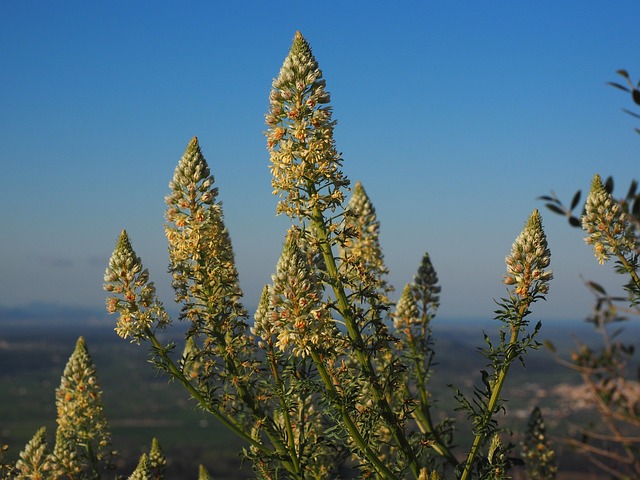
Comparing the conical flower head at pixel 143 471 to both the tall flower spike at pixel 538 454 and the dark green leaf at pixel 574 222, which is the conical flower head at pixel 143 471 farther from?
the dark green leaf at pixel 574 222

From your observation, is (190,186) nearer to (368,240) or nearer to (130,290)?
(130,290)

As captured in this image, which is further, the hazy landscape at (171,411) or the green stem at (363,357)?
the hazy landscape at (171,411)

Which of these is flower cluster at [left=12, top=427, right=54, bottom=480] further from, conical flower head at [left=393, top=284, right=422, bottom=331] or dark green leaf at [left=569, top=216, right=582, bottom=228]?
dark green leaf at [left=569, top=216, right=582, bottom=228]

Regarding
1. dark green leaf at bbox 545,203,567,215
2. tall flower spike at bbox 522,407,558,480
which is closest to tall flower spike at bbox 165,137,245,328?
dark green leaf at bbox 545,203,567,215

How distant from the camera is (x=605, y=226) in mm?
6941

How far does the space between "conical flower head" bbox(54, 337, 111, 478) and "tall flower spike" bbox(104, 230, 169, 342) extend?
1905mm

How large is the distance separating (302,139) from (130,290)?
7.10 ft

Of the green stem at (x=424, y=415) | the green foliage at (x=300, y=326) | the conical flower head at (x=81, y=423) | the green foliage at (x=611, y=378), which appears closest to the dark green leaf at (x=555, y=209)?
the green foliage at (x=611, y=378)

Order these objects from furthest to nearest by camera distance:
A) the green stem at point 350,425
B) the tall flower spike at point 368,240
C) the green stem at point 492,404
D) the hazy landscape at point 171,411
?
1. the hazy landscape at point 171,411
2. the tall flower spike at point 368,240
3. the green stem at point 492,404
4. the green stem at point 350,425

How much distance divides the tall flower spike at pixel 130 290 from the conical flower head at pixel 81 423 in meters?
1.90

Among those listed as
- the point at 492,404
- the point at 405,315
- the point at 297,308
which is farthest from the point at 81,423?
the point at 492,404

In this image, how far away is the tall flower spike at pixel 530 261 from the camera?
602cm

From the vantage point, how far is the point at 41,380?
184250 mm

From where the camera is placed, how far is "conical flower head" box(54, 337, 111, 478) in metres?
7.33
